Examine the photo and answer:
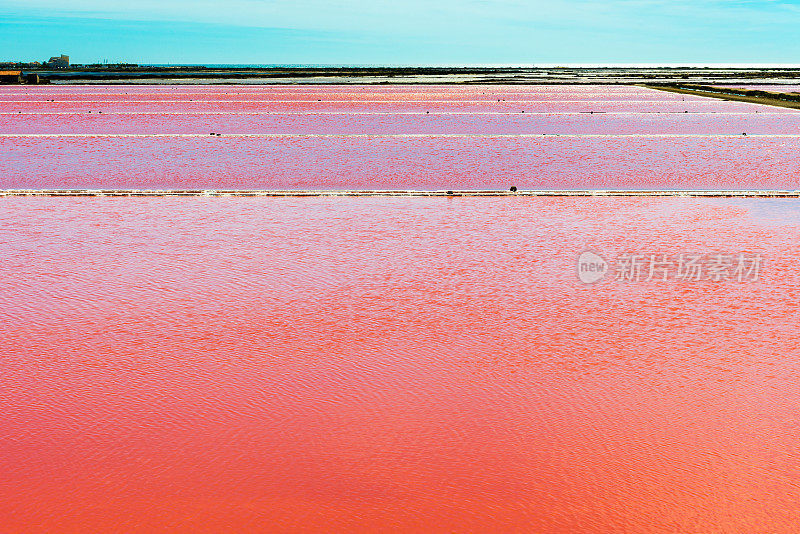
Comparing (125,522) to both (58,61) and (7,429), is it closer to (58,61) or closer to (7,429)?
(7,429)

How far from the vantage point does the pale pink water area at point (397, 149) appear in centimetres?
1131

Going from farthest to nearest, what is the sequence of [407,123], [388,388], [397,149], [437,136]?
[407,123] → [437,136] → [397,149] → [388,388]

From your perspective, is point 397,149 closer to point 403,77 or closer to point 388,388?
point 388,388

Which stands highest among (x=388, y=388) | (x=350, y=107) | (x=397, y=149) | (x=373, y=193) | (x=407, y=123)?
(x=350, y=107)

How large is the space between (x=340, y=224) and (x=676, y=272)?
10.7 ft

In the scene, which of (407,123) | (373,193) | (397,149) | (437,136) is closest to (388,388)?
(373,193)

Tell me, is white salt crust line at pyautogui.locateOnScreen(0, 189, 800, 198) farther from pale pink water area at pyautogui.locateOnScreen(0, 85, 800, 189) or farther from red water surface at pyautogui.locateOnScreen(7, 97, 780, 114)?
red water surface at pyautogui.locateOnScreen(7, 97, 780, 114)

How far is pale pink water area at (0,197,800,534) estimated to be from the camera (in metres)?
3.07

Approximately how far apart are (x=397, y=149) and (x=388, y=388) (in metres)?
11.4

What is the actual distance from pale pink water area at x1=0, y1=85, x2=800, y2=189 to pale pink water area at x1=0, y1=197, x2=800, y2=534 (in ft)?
13.8

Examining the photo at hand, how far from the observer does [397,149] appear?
49.6 feet

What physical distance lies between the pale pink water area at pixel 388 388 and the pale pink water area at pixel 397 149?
420 cm

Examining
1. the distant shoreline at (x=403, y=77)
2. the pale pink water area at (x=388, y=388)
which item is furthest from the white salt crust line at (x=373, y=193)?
the distant shoreline at (x=403, y=77)

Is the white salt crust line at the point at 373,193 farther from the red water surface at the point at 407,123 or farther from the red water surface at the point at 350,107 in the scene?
the red water surface at the point at 350,107
